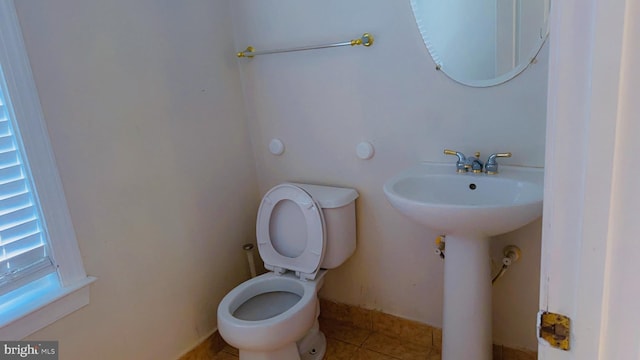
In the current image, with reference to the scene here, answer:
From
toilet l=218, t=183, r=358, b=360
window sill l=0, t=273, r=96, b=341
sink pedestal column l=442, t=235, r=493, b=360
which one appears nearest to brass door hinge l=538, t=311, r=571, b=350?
sink pedestal column l=442, t=235, r=493, b=360

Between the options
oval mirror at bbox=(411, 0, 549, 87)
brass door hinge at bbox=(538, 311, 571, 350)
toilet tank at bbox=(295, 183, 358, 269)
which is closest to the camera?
brass door hinge at bbox=(538, 311, 571, 350)

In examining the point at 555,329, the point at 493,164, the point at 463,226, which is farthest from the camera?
the point at 493,164

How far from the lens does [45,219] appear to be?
1296 millimetres

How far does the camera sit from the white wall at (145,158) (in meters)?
1.35

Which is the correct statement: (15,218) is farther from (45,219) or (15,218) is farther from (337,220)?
(337,220)

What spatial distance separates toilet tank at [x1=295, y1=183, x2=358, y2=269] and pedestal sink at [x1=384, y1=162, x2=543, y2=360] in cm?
33

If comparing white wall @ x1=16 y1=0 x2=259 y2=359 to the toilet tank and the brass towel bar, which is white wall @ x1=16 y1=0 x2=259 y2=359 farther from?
the toilet tank

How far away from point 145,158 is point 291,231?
0.70m

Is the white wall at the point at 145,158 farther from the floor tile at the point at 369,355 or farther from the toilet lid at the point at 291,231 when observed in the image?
the floor tile at the point at 369,355

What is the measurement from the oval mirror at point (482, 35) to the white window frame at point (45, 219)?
1321mm

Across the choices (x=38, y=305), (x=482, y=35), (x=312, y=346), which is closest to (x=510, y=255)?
(x=482, y=35)

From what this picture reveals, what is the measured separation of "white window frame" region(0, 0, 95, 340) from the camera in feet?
3.90

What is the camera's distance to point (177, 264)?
1.76 meters

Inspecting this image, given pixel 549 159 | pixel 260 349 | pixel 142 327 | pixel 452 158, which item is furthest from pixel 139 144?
pixel 549 159
